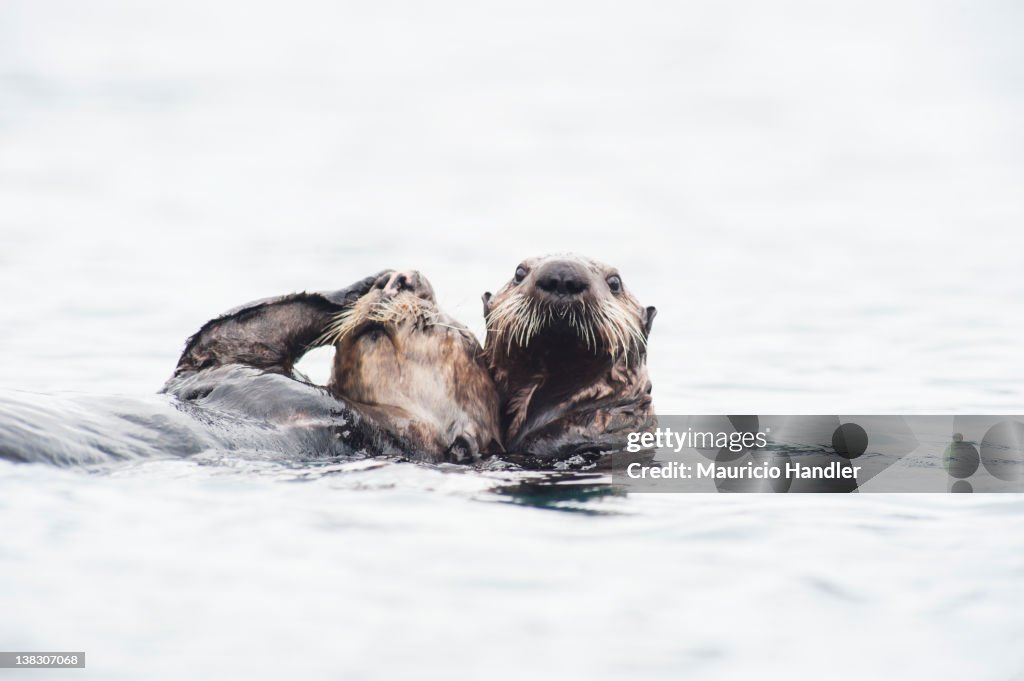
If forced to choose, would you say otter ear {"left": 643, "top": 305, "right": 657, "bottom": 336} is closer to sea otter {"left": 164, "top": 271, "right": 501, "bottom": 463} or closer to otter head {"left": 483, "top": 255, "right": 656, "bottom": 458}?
otter head {"left": 483, "top": 255, "right": 656, "bottom": 458}

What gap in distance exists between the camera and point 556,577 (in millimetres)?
3889

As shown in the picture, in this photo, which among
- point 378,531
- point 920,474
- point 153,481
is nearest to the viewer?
point 378,531

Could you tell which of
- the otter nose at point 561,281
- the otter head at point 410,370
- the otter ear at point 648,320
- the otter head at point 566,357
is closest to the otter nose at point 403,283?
the otter head at point 410,370

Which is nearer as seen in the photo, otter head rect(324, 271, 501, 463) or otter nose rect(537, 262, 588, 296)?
otter head rect(324, 271, 501, 463)

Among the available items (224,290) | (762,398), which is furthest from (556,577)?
(224,290)

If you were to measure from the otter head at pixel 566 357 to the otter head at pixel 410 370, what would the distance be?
0.37 m

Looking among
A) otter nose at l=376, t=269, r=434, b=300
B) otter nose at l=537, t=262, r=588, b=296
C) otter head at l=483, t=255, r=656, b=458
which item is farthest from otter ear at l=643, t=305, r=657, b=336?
otter nose at l=376, t=269, r=434, b=300

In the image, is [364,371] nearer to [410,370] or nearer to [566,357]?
[410,370]

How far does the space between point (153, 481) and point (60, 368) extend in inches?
279

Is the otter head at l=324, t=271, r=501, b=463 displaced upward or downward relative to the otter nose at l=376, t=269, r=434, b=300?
downward

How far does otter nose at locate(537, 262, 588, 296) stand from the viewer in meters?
5.88

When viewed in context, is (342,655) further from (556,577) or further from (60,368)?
(60,368)

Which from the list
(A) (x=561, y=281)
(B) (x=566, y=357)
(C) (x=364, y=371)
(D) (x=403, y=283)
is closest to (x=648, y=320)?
(B) (x=566, y=357)

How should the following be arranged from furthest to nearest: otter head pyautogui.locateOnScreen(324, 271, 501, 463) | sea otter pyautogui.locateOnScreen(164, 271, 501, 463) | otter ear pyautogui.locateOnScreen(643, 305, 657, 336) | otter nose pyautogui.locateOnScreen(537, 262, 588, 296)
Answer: otter ear pyautogui.locateOnScreen(643, 305, 657, 336) < otter nose pyautogui.locateOnScreen(537, 262, 588, 296) < otter head pyautogui.locateOnScreen(324, 271, 501, 463) < sea otter pyautogui.locateOnScreen(164, 271, 501, 463)
